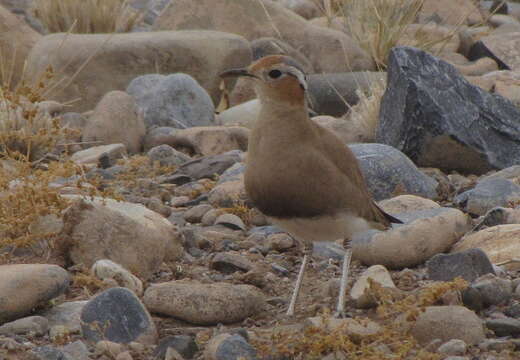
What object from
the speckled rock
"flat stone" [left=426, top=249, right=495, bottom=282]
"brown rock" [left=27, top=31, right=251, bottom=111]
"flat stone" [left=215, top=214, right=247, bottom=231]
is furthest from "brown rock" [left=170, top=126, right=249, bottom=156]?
"flat stone" [left=426, top=249, right=495, bottom=282]

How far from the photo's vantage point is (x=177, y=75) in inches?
390

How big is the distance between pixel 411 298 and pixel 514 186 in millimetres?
2668

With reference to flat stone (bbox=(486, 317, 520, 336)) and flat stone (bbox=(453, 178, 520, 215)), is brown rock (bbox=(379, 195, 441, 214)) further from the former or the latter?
flat stone (bbox=(486, 317, 520, 336))

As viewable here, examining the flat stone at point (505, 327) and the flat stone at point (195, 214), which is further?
the flat stone at point (195, 214)

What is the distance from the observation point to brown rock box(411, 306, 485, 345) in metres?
4.33

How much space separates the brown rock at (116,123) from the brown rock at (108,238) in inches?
129

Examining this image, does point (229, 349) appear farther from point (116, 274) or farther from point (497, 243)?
point (497, 243)

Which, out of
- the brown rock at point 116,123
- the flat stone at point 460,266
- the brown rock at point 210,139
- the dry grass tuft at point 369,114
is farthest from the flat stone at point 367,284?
the brown rock at point 116,123

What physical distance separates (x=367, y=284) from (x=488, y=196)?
6.83ft

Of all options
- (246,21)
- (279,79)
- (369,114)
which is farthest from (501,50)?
Answer: (279,79)

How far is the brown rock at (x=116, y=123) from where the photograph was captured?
882 cm

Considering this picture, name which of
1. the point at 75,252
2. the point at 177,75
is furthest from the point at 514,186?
the point at 177,75

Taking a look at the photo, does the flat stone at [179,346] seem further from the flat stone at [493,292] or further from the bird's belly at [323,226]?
the flat stone at [493,292]

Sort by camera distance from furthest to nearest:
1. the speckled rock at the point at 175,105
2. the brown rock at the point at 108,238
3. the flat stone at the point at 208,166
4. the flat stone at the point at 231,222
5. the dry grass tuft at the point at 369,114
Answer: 1. the speckled rock at the point at 175,105
2. the dry grass tuft at the point at 369,114
3. the flat stone at the point at 208,166
4. the flat stone at the point at 231,222
5. the brown rock at the point at 108,238
